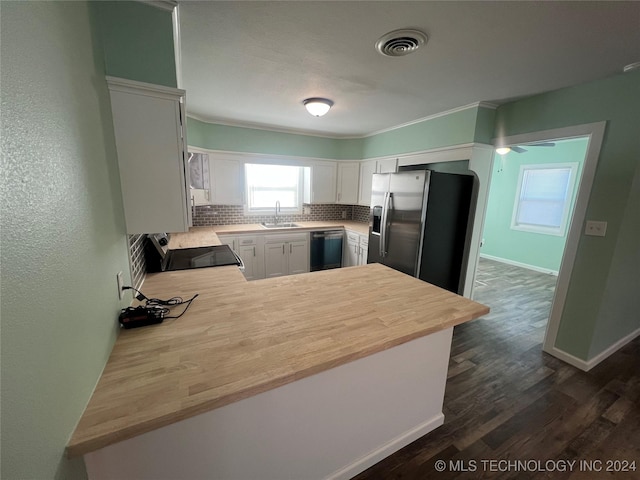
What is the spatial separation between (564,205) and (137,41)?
6374 millimetres

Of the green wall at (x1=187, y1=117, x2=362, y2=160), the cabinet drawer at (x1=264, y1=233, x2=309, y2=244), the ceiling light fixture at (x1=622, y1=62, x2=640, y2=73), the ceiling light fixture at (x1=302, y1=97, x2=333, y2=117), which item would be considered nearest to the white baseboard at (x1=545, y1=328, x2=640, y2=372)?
the ceiling light fixture at (x1=622, y1=62, x2=640, y2=73)

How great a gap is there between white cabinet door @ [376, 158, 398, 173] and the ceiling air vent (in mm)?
2086

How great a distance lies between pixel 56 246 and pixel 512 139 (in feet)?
11.3

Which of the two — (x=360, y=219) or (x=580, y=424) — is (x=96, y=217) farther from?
(x=360, y=219)

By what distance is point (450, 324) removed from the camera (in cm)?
133

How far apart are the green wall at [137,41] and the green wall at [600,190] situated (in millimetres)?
3042

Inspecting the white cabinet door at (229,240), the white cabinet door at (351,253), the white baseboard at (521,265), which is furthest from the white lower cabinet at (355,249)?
the white baseboard at (521,265)

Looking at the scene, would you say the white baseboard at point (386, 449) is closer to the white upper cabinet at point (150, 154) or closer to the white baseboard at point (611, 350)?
the white upper cabinet at point (150, 154)

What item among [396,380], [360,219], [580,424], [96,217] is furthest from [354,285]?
[360,219]

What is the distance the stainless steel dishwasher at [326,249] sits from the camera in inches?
166

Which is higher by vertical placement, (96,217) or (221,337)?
(96,217)

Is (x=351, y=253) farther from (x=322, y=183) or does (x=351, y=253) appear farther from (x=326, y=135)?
(x=326, y=135)

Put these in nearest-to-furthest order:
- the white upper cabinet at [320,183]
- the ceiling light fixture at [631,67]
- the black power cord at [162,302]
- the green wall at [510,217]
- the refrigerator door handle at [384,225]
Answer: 1. the black power cord at [162,302]
2. the ceiling light fixture at [631,67]
3. the refrigerator door handle at [384,225]
4. the white upper cabinet at [320,183]
5. the green wall at [510,217]

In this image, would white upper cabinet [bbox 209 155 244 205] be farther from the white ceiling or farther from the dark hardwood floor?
the dark hardwood floor
